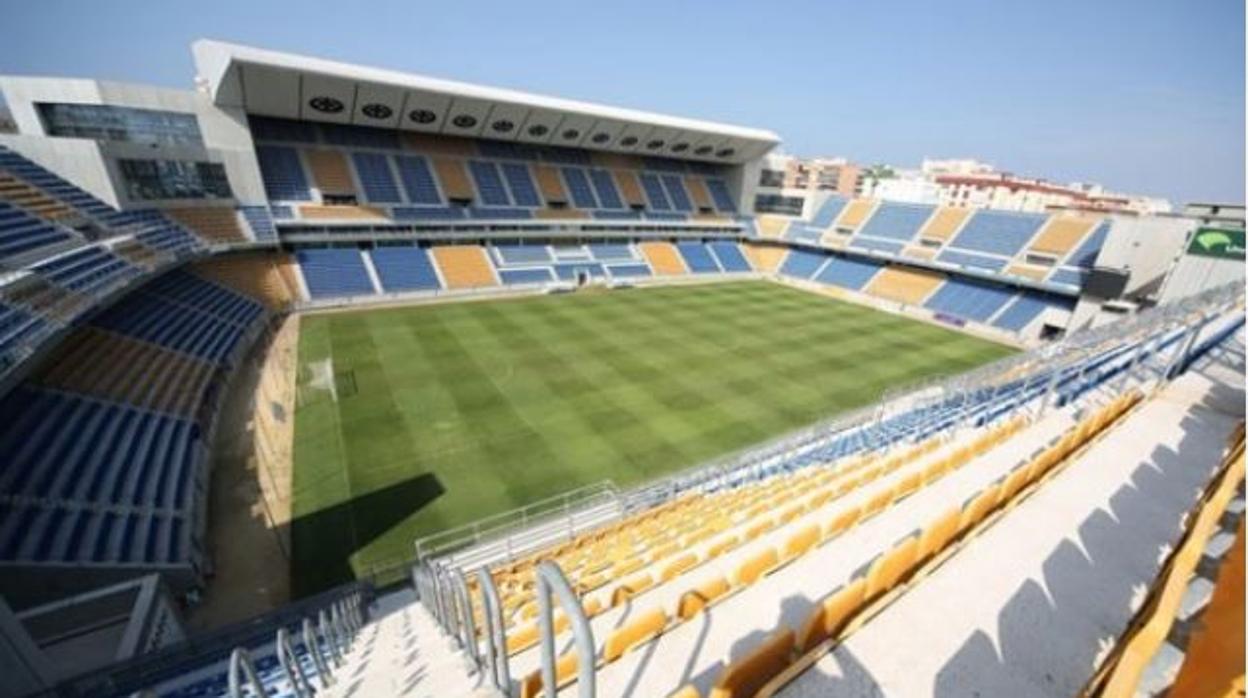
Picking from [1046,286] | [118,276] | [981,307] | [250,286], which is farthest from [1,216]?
[1046,286]

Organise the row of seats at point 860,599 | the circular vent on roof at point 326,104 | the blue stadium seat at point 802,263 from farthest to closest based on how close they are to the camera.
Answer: the blue stadium seat at point 802,263, the circular vent on roof at point 326,104, the row of seats at point 860,599

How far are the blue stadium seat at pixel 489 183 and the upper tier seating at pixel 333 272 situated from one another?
30.7ft

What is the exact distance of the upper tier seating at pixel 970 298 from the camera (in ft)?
96.7

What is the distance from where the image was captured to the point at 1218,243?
63.1 feet

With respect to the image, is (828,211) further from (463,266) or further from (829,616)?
(829,616)

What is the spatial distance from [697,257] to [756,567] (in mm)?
36520

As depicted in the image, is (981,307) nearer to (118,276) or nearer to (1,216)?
(118,276)

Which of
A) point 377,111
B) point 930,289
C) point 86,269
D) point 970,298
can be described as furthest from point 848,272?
point 86,269

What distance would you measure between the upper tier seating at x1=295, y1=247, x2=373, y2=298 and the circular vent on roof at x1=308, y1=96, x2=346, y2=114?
7599 millimetres

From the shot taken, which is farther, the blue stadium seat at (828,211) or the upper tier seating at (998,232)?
the blue stadium seat at (828,211)

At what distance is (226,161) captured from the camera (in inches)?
1008

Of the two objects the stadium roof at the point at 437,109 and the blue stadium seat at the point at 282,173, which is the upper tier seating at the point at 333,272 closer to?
the blue stadium seat at the point at 282,173

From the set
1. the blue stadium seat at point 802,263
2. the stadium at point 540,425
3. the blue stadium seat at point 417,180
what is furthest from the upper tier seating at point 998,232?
the blue stadium seat at point 417,180

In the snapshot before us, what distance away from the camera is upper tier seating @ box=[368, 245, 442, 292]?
28.6 meters
